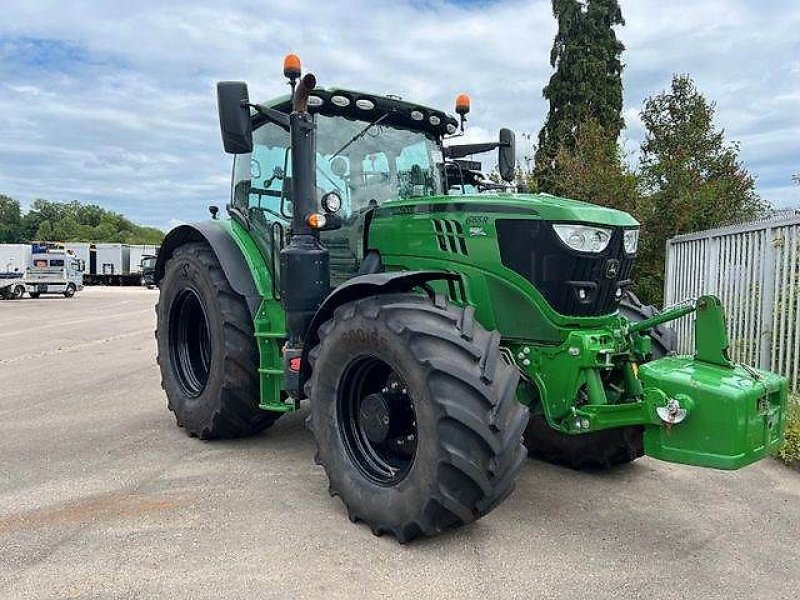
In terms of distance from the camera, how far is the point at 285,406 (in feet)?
Result: 15.5

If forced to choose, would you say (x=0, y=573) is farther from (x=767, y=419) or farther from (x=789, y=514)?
(x=789, y=514)

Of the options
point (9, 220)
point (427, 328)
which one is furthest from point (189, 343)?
point (9, 220)

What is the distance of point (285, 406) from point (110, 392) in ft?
12.5

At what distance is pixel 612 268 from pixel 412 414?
1370mm

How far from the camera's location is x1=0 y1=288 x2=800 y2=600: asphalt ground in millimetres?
3055

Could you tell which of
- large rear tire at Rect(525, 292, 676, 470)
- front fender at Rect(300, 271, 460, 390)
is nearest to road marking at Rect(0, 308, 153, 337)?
front fender at Rect(300, 271, 460, 390)

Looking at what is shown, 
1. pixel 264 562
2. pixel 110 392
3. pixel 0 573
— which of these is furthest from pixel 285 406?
pixel 110 392

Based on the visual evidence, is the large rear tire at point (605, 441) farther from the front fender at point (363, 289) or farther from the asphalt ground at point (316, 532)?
the front fender at point (363, 289)

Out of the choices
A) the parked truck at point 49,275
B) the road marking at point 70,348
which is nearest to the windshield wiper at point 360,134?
the road marking at point 70,348

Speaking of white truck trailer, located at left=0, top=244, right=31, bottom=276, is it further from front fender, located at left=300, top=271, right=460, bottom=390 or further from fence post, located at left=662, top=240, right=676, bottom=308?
front fender, located at left=300, top=271, right=460, bottom=390

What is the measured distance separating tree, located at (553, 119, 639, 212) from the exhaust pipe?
7.54 metres

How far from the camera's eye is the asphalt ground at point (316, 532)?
10.0 feet

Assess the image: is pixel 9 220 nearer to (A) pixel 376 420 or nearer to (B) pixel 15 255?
(B) pixel 15 255

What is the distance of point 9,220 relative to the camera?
98000 millimetres
